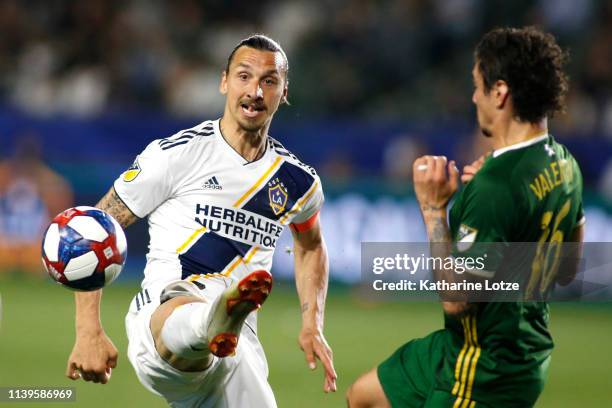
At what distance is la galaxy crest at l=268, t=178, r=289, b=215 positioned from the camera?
5922 mm

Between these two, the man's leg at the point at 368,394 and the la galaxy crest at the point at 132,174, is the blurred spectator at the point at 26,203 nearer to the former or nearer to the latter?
the la galaxy crest at the point at 132,174

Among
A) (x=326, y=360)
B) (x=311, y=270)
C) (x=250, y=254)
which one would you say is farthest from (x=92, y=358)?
(x=311, y=270)

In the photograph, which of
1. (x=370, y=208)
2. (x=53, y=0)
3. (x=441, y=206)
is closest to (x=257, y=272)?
(x=441, y=206)

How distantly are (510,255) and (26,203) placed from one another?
35.1ft

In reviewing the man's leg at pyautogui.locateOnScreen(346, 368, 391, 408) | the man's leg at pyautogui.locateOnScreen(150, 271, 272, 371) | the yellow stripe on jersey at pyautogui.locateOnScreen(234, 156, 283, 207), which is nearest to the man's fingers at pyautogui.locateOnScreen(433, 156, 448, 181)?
the man's leg at pyautogui.locateOnScreen(150, 271, 272, 371)

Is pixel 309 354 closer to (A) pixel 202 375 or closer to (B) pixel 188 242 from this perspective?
(A) pixel 202 375

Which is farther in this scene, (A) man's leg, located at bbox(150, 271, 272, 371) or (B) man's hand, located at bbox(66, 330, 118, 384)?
(B) man's hand, located at bbox(66, 330, 118, 384)

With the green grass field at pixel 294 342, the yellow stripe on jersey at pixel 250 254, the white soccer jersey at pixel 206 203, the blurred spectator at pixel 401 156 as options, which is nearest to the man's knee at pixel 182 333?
the white soccer jersey at pixel 206 203

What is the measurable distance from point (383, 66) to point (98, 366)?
11.1 meters

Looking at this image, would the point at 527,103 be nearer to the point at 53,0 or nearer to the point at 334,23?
the point at 334,23

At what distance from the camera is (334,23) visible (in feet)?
53.0

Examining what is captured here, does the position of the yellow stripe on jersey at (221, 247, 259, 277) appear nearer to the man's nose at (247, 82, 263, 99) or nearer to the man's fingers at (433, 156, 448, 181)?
the man's nose at (247, 82, 263, 99)

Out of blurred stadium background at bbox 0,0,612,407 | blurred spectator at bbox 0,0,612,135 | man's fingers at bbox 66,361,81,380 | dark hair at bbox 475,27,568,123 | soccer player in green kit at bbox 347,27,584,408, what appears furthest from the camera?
blurred spectator at bbox 0,0,612,135

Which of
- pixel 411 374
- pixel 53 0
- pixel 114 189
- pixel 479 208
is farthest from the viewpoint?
pixel 53 0
